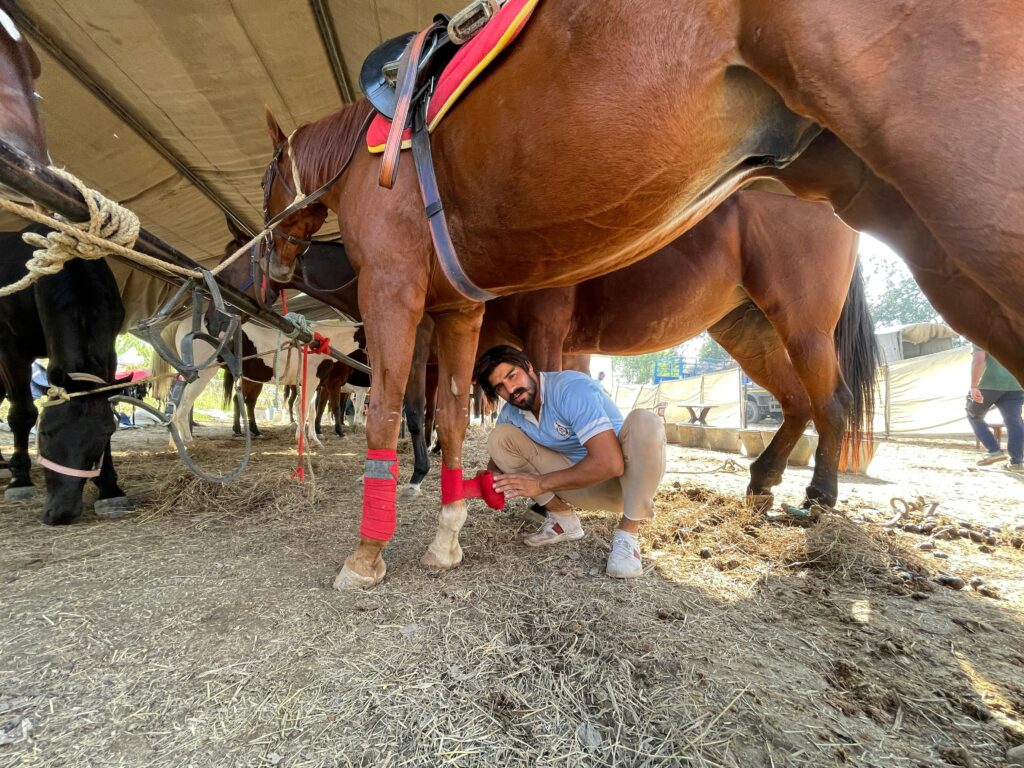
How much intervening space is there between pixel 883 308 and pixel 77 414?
168 ft

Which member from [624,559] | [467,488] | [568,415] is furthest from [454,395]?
[624,559]

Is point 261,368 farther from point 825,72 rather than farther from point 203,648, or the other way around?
point 825,72

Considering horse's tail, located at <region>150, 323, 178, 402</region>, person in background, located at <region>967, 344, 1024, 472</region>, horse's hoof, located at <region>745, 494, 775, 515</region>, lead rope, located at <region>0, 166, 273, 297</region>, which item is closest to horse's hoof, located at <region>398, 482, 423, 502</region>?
lead rope, located at <region>0, 166, 273, 297</region>

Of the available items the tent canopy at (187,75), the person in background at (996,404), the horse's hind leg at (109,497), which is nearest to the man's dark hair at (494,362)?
the tent canopy at (187,75)

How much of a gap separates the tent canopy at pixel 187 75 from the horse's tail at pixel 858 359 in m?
3.26

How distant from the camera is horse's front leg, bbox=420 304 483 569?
181 cm

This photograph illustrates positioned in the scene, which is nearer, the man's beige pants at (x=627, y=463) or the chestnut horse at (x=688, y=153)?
the chestnut horse at (x=688, y=153)

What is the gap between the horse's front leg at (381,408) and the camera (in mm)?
1536

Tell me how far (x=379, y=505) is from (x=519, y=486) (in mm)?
592

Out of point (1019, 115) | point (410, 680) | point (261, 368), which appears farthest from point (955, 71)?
point (261, 368)

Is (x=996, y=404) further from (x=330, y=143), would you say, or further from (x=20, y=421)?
(x=20, y=421)

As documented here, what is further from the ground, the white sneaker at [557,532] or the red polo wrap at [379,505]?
the red polo wrap at [379,505]

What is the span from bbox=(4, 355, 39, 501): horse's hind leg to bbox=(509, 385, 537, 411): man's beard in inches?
130

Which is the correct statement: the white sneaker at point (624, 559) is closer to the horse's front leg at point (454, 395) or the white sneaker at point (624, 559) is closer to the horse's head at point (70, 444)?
the horse's front leg at point (454, 395)
